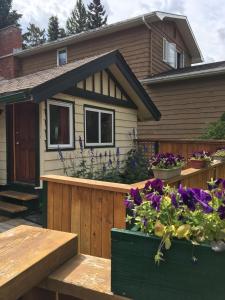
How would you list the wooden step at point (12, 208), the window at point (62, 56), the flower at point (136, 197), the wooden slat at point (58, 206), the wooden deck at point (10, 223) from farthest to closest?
the window at point (62, 56) → the wooden step at point (12, 208) → the wooden deck at point (10, 223) → the wooden slat at point (58, 206) → the flower at point (136, 197)

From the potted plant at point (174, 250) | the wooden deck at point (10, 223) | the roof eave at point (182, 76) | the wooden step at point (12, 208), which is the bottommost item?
the wooden deck at point (10, 223)

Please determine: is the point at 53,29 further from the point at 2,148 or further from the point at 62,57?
the point at 2,148

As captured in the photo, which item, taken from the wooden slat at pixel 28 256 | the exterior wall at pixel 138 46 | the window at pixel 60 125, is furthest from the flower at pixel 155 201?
the exterior wall at pixel 138 46

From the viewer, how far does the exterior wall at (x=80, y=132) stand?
6461 mm

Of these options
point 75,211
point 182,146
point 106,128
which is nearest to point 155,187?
point 75,211

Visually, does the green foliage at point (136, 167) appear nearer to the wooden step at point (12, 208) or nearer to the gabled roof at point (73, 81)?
the gabled roof at point (73, 81)

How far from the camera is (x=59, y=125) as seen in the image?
6.98 m

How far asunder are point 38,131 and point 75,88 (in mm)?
1518

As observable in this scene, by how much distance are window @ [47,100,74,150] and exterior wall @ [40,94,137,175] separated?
0.47 ft

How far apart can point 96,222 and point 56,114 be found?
4.34 meters

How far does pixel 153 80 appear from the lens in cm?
1255

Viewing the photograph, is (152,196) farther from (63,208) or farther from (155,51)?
(155,51)

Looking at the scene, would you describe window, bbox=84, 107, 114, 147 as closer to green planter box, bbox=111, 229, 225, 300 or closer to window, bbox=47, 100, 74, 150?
window, bbox=47, 100, 74, 150

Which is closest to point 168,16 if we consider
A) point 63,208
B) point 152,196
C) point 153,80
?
point 153,80
